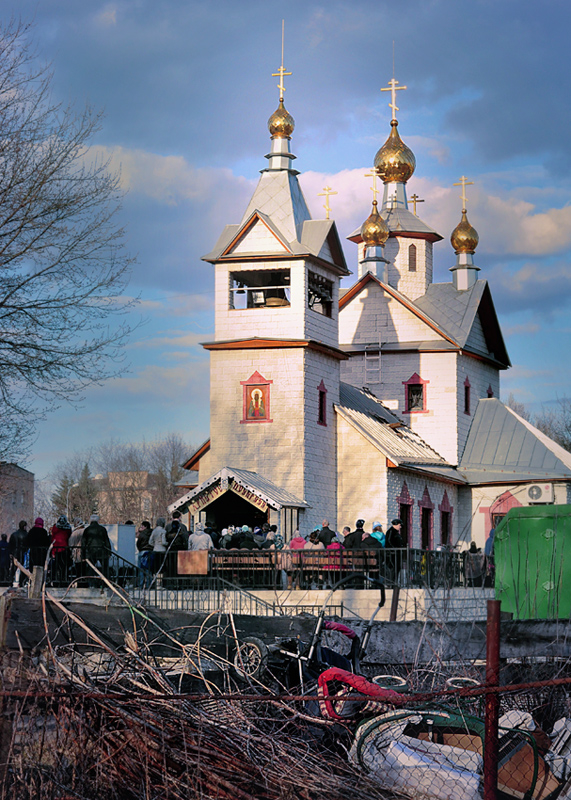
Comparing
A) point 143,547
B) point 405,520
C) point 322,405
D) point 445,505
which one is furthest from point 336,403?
point 143,547

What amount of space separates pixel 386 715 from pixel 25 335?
14274mm

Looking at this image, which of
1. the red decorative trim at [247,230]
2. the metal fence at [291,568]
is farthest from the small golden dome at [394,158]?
the metal fence at [291,568]

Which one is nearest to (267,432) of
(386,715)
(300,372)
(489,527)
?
(300,372)

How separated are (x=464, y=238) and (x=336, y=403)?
14875 millimetres

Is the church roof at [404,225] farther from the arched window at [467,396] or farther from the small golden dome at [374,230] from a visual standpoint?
the arched window at [467,396]

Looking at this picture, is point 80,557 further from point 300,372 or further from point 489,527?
point 489,527

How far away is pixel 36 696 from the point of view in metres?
6.39

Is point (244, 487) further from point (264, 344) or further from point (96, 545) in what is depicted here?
point (96, 545)

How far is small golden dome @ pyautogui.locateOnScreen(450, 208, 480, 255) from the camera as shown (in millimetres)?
46406

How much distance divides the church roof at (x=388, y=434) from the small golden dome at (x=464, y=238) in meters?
9.31

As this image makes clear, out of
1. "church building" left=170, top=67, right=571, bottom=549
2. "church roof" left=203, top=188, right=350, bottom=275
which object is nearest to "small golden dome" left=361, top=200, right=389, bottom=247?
"church building" left=170, top=67, right=571, bottom=549

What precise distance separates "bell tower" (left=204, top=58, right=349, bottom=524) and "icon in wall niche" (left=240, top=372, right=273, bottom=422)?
3 cm

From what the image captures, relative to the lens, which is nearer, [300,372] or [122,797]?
[122,797]

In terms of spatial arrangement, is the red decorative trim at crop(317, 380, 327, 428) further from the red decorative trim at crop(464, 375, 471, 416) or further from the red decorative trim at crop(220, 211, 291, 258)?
the red decorative trim at crop(464, 375, 471, 416)
